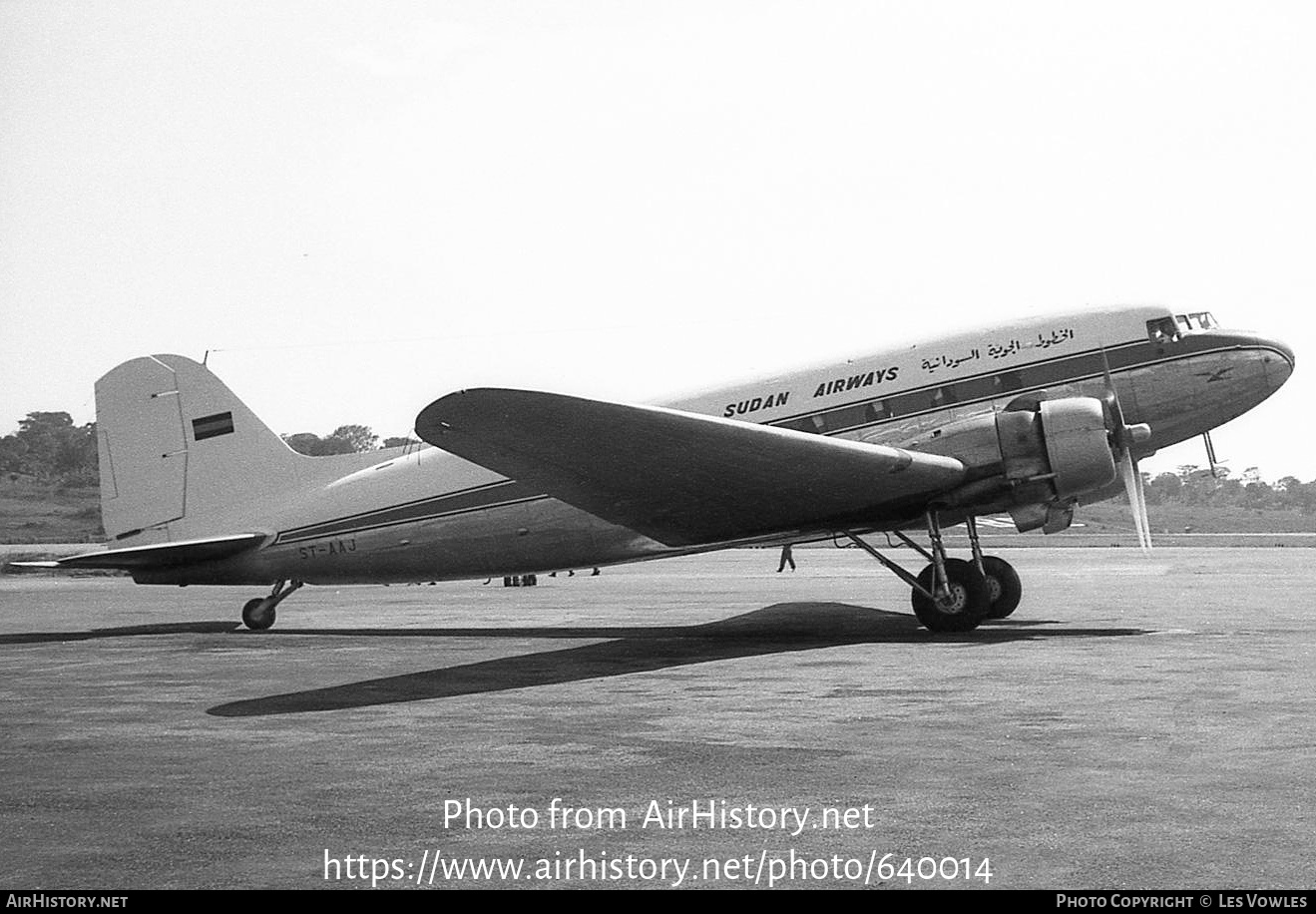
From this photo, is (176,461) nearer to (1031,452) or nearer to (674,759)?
(1031,452)

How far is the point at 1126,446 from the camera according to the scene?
1923 cm

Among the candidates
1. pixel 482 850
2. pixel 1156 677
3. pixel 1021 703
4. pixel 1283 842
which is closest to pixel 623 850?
pixel 482 850

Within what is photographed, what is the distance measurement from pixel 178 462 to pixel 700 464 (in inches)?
425

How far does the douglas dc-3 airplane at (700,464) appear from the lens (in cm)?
1706

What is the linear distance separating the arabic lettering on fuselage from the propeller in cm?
69

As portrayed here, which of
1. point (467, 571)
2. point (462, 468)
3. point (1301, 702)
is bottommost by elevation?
point (1301, 702)

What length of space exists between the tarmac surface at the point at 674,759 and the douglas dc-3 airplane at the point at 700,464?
1.82 meters

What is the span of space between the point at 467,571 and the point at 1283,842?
16232 millimetres

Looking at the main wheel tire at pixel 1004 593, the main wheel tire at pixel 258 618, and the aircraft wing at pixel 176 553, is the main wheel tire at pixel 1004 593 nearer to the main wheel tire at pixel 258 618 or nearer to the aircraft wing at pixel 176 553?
the main wheel tire at pixel 258 618

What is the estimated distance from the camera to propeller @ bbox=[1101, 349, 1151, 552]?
19062 mm

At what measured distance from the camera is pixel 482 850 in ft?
22.0

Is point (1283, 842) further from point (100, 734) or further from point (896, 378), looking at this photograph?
point (896, 378)

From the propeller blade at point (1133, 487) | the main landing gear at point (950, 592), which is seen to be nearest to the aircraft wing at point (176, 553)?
the main landing gear at point (950, 592)
